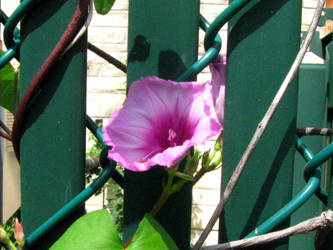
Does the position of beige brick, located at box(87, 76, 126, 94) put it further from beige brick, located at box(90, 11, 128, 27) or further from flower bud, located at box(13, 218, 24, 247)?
flower bud, located at box(13, 218, 24, 247)

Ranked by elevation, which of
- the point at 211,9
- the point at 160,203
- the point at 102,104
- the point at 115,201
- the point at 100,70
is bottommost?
the point at 115,201

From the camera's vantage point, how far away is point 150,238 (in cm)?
37

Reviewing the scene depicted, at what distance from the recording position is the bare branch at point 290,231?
1.22ft

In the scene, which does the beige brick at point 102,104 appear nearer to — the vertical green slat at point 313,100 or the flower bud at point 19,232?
the vertical green slat at point 313,100

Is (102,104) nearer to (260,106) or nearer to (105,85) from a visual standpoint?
(105,85)

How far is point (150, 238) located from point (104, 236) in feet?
0.14

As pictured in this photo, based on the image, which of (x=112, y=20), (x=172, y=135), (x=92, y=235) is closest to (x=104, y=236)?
(x=92, y=235)

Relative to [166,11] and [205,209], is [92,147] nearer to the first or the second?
[205,209]

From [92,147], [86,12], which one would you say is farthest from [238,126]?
[92,147]

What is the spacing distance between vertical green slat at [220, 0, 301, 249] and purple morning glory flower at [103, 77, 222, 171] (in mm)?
68

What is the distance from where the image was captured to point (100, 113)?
250 cm

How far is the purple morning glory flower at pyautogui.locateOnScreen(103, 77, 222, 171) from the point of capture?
1.15 ft

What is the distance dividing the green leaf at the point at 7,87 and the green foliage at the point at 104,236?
1.11ft

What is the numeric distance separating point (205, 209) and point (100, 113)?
0.89 meters
